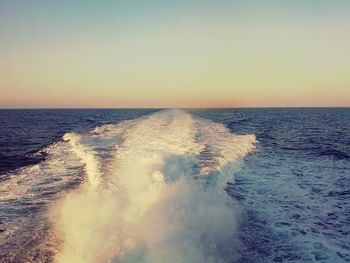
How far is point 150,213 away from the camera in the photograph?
8.20 meters

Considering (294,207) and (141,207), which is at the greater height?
(141,207)

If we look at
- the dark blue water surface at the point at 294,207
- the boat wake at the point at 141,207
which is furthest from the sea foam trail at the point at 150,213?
the dark blue water surface at the point at 294,207

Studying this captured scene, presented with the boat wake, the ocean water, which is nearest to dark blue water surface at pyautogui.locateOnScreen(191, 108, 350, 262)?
the ocean water

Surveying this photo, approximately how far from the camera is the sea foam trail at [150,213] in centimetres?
672

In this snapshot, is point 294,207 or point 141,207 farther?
point 294,207

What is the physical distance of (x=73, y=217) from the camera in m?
8.81

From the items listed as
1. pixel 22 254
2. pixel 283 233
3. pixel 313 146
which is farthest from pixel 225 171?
pixel 313 146

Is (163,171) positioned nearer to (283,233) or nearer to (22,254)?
(283,233)

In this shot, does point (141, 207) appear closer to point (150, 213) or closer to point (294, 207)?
point (150, 213)

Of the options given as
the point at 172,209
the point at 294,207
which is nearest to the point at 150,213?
the point at 172,209

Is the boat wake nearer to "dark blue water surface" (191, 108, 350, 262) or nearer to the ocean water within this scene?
the ocean water

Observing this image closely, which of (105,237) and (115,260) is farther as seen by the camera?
(105,237)

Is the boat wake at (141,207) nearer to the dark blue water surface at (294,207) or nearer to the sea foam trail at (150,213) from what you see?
the sea foam trail at (150,213)

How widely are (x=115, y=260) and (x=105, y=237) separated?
94cm
